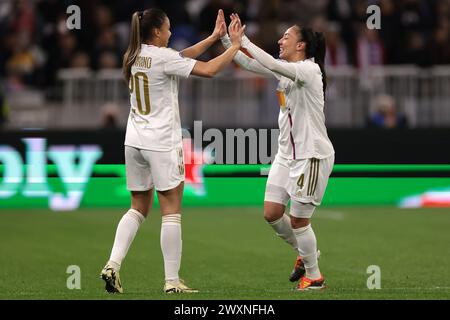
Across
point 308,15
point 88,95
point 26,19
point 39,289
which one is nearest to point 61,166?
point 88,95

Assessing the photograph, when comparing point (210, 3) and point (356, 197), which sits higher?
point (210, 3)

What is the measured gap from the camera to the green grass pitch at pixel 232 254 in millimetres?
9992

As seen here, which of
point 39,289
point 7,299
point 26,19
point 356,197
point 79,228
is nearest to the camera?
point 7,299

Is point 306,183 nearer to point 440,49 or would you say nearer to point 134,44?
point 134,44

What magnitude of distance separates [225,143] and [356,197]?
258cm

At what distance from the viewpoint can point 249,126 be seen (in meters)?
18.7

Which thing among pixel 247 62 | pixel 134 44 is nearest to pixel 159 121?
pixel 134 44

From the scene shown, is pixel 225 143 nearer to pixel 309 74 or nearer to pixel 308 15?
pixel 308 15

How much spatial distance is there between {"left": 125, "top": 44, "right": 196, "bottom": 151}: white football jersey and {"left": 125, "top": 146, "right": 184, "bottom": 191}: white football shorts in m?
0.06

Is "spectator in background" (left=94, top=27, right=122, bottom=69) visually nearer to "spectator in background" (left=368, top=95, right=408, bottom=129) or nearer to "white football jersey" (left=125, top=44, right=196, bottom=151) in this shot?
"spectator in background" (left=368, top=95, right=408, bottom=129)

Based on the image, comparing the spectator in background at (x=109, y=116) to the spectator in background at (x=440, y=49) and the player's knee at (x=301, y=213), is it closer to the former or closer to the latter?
the spectator in background at (x=440, y=49)

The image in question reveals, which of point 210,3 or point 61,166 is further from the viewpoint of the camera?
point 210,3

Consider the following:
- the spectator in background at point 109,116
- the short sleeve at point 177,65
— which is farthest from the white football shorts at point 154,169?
the spectator in background at point 109,116

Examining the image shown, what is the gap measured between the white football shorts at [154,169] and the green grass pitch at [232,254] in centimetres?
90
